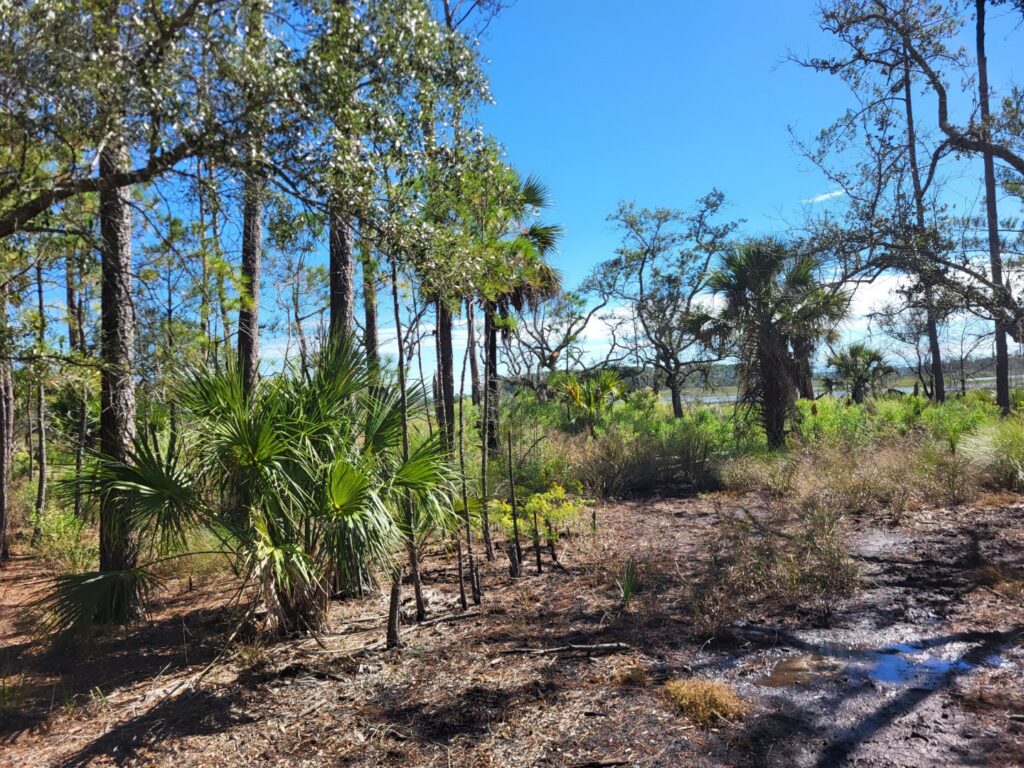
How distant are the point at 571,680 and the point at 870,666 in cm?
212

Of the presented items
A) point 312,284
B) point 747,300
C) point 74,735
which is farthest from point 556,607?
point 747,300

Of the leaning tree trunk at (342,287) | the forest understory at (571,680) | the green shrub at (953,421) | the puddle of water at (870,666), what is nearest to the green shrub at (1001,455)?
the green shrub at (953,421)

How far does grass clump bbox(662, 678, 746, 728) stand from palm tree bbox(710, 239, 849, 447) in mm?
10405

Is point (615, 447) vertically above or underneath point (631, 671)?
above

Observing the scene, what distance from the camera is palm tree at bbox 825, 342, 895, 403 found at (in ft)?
91.4

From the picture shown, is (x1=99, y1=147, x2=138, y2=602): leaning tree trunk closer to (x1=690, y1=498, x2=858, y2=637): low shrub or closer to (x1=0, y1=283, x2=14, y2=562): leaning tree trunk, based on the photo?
(x1=0, y1=283, x2=14, y2=562): leaning tree trunk

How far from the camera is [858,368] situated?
28234mm

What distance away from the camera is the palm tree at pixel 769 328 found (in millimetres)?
13633

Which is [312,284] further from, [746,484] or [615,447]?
[746,484]

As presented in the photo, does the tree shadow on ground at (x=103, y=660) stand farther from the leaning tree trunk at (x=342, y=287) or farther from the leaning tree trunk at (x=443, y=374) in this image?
the leaning tree trunk at (x=342, y=287)

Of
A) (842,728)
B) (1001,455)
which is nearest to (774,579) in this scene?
(842,728)

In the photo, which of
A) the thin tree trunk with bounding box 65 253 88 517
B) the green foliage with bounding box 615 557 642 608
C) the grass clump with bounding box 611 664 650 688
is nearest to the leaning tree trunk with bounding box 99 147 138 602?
the thin tree trunk with bounding box 65 253 88 517

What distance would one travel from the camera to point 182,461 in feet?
16.4

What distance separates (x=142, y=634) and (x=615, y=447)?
9.29 m
